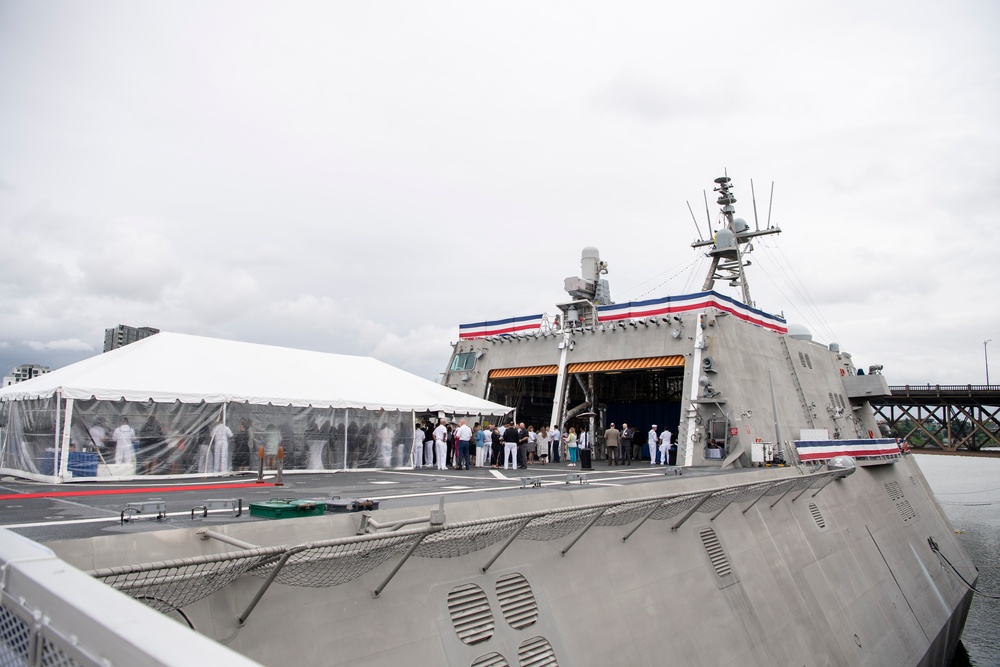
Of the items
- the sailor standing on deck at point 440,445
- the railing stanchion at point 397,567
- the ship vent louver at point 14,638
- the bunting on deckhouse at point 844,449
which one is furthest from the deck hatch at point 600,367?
the ship vent louver at point 14,638

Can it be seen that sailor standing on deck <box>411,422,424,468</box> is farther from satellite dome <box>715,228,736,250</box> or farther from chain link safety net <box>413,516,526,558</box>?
satellite dome <box>715,228,736,250</box>

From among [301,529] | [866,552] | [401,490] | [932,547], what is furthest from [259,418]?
[932,547]

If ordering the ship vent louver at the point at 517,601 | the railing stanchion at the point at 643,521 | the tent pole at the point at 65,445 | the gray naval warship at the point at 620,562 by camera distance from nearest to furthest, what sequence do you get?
the gray naval warship at the point at 620,562 → the ship vent louver at the point at 517,601 → the railing stanchion at the point at 643,521 → the tent pole at the point at 65,445

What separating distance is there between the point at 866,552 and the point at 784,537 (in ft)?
14.9

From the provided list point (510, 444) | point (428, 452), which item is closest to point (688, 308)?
point (510, 444)

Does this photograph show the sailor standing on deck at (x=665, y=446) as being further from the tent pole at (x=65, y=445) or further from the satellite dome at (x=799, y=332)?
the tent pole at (x=65, y=445)

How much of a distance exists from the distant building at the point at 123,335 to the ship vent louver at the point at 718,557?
1547 centimetres

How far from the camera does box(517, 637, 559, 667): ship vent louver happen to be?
7113 mm

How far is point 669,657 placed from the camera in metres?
8.48

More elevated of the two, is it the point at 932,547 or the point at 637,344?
the point at 637,344

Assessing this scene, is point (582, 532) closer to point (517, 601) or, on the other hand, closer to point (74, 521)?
point (517, 601)

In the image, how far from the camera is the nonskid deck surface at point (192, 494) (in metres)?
7.78

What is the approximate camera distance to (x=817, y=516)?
49.0 feet

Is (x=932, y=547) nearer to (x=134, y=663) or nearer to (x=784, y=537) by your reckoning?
(x=784, y=537)
